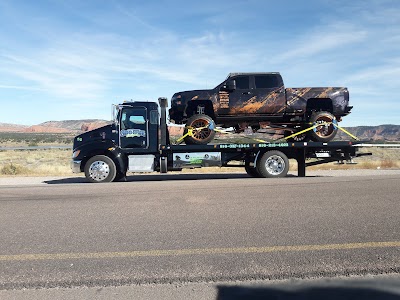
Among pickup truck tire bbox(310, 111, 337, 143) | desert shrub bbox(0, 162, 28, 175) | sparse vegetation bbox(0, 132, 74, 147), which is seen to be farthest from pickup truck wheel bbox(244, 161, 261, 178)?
sparse vegetation bbox(0, 132, 74, 147)

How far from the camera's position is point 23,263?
452cm

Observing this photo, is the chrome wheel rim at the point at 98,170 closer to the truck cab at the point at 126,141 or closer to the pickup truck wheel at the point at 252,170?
the truck cab at the point at 126,141

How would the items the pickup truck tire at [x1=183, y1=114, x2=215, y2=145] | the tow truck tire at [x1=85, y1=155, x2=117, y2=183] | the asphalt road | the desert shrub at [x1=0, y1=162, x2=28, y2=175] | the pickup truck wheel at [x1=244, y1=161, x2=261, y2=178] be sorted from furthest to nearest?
1. the desert shrub at [x1=0, y1=162, x2=28, y2=175]
2. the pickup truck wheel at [x1=244, y1=161, x2=261, y2=178]
3. the pickup truck tire at [x1=183, y1=114, x2=215, y2=145]
4. the tow truck tire at [x1=85, y1=155, x2=117, y2=183]
5. the asphalt road

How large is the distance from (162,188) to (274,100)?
5568 millimetres

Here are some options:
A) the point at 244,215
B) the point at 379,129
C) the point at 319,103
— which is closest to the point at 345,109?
the point at 319,103

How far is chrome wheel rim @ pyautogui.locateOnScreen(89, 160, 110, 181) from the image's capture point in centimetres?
1336

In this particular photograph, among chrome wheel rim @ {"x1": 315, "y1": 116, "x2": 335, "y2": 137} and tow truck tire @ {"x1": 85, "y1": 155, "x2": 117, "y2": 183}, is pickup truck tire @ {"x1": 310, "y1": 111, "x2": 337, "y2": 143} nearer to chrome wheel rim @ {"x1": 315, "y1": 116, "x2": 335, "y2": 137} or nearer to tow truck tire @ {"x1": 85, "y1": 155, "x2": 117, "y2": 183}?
chrome wheel rim @ {"x1": 315, "y1": 116, "x2": 335, "y2": 137}

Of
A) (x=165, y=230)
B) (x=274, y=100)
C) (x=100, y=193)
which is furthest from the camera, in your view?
(x=274, y=100)

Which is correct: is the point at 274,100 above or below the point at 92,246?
above

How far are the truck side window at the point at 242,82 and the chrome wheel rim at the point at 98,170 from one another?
5173mm

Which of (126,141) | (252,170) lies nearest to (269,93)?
(252,170)

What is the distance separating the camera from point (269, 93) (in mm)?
13875

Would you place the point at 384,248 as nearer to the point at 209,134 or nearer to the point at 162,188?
the point at 162,188

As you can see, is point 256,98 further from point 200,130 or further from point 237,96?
point 200,130
